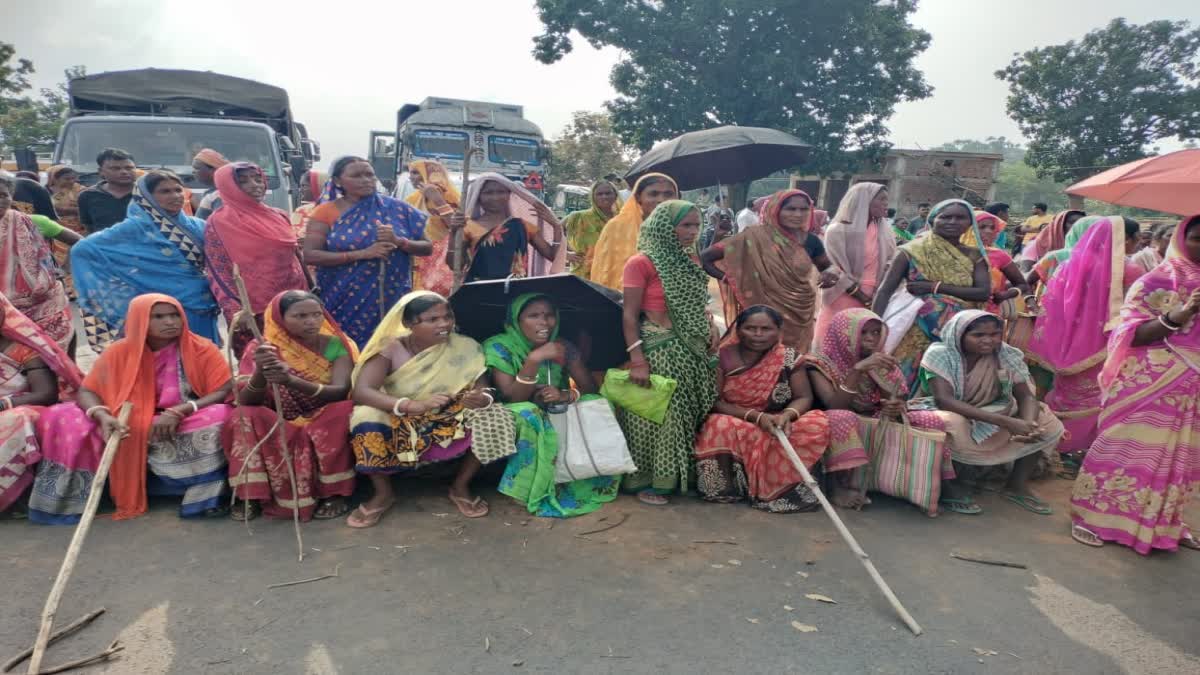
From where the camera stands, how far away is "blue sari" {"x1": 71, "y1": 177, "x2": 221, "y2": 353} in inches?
159

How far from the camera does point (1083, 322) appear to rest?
4500mm

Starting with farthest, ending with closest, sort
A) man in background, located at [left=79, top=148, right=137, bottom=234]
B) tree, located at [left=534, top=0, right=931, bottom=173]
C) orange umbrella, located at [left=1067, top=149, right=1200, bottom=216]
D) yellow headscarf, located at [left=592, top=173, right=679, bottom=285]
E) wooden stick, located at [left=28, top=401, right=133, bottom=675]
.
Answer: tree, located at [left=534, top=0, right=931, bottom=173]
man in background, located at [left=79, top=148, right=137, bottom=234]
yellow headscarf, located at [left=592, top=173, right=679, bottom=285]
orange umbrella, located at [left=1067, top=149, right=1200, bottom=216]
wooden stick, located at [left=28, top=401, right=133, bottom=675]

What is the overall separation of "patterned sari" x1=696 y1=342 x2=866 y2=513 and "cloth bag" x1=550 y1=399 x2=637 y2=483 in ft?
1.63

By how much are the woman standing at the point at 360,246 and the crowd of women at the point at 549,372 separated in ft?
0.05

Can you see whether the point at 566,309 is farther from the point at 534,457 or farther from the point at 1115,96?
the point at 1115,96

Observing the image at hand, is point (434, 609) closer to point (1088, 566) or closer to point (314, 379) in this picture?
point (314, 379)

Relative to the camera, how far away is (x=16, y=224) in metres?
3.99

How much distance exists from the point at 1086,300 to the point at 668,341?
3.04 metres

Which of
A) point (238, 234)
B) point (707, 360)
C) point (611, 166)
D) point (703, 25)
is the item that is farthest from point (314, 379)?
point (611, 166)

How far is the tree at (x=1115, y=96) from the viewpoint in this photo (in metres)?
25.5

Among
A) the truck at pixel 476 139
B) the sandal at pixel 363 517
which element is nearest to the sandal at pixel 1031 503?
the sandal at pixel 363 517

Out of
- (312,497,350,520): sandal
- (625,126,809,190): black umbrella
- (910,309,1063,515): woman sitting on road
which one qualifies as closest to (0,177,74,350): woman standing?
(312,497,350,520): sandal

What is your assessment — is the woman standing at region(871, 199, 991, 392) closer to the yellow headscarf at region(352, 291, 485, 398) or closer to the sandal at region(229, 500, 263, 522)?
the yellow headscarf at region(352, 291, 485, 398)

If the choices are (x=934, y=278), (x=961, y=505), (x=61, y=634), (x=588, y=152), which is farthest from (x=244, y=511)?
(x=588, y=152)
